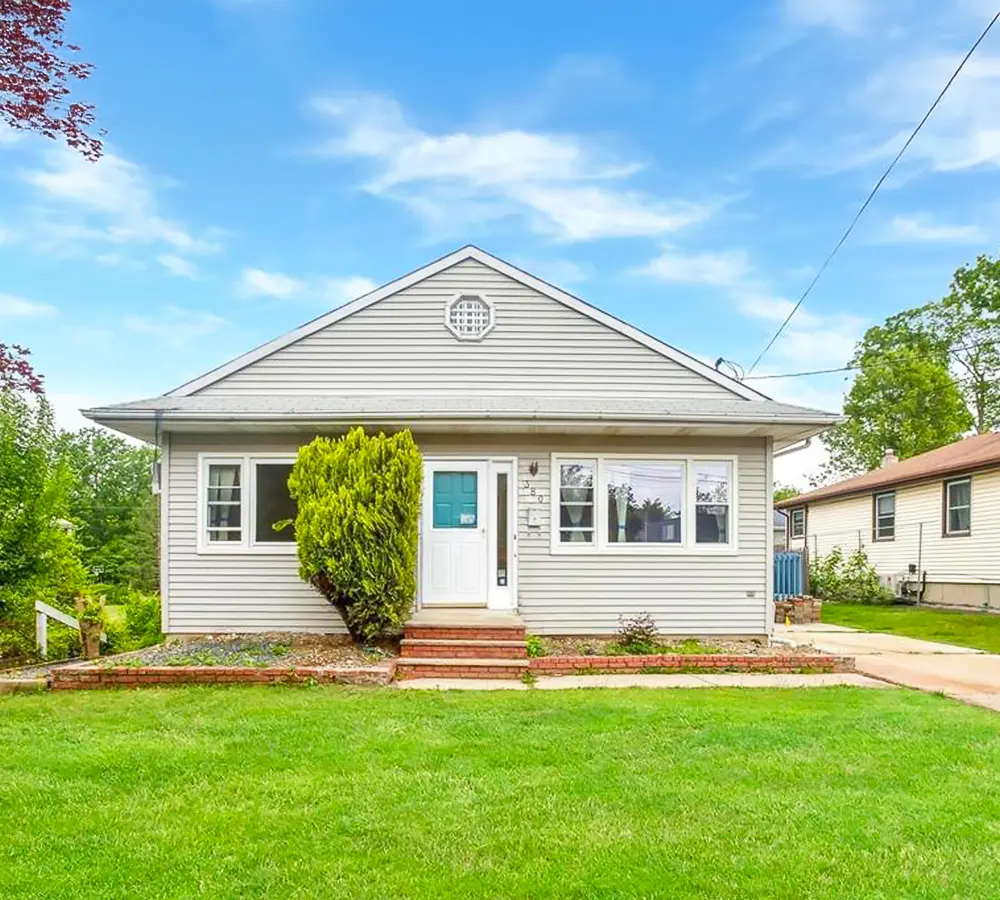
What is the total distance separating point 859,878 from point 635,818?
1.00 meters

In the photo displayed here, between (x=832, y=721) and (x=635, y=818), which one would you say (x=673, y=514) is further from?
(x=635, y=818)

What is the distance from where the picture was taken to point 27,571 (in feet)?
30.4

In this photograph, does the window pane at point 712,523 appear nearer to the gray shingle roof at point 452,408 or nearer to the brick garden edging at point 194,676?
the gray shingle roof at point 452,408

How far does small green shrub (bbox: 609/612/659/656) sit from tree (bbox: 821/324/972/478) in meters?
26.7

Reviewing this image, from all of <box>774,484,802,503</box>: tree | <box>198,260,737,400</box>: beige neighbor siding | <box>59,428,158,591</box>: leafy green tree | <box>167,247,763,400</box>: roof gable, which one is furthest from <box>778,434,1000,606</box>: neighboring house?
<box>774,484,802,503</box>: tree

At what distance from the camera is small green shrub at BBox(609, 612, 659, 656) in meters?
9.09

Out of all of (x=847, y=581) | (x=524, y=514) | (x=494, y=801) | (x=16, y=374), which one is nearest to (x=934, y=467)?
(x=847, y=581)

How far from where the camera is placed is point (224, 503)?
1019 centimetres

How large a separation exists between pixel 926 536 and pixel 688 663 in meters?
13.5

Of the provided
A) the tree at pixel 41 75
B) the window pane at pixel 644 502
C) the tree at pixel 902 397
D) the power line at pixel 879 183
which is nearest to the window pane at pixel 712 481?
the window pane at pixel 644 502

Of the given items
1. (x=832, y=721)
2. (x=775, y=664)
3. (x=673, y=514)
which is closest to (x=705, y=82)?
(x=673, y=514)

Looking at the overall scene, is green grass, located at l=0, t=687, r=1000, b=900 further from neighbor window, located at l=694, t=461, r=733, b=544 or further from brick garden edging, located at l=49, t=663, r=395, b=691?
neighbor window, located at l=694, t=461, r=733, b=544

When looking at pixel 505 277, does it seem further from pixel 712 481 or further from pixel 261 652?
pixel 261 652

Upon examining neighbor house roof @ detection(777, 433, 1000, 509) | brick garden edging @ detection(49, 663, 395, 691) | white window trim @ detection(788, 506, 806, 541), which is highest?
neighbor house roof @ detection(777, 433, 1000, 509)
